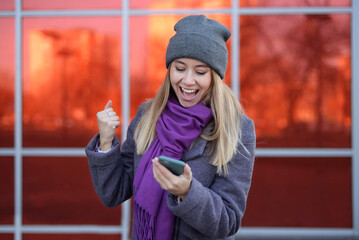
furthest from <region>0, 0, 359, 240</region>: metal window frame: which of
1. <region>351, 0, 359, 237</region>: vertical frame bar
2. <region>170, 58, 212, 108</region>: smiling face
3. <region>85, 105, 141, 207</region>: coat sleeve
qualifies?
<region>170, 58, 212, 108</region>: smiling face

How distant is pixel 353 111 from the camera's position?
3727 millimetres

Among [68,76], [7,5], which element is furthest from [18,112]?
[7,5]

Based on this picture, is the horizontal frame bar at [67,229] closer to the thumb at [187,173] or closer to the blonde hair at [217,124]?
the blonde hair at [217,124]

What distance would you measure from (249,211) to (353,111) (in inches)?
59.9

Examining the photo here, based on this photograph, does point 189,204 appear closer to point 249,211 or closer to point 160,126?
point 160,126

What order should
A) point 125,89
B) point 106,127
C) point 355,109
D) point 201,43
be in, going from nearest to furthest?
1. point 201,43
2. point 106,127
3. point 355,109
4. point 125,89

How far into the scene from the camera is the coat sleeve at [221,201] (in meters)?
1.33

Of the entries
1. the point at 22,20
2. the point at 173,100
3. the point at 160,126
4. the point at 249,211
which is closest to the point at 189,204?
the point at 160,126

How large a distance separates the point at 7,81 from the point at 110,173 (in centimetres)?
283

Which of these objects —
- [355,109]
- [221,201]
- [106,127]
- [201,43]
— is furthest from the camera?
[355,109]

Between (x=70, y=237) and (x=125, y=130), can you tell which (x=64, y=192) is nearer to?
(x=70, y=237)

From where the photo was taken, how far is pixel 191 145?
62.5 inches

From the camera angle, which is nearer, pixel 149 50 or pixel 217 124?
pixel 217 124

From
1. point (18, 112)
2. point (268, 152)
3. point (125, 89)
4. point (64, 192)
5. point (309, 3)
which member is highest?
point (309, 3)
